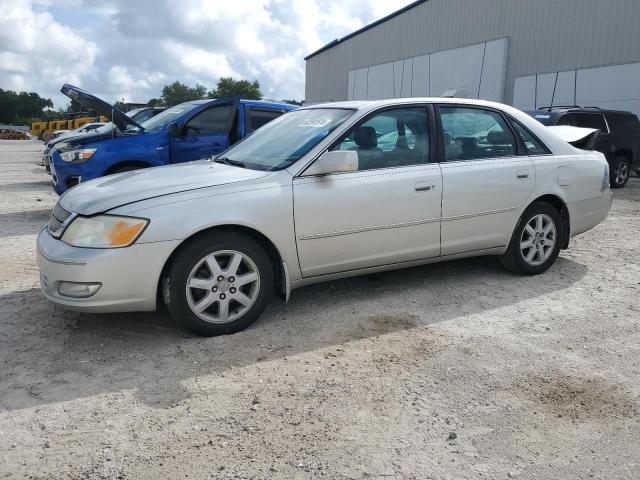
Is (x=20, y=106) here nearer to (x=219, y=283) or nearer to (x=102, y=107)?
(x=102, y=107)

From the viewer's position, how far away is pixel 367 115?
14.4 ft

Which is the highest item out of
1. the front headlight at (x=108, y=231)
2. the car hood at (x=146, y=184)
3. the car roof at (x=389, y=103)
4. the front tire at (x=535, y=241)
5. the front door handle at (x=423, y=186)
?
the car roof at (x=389, y=103)

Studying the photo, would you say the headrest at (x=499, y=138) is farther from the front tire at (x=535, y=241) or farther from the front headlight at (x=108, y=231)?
the front headlight at (x=108, y=231)

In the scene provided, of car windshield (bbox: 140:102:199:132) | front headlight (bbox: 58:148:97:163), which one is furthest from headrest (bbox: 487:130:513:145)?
front headlight (bbox: 58:148:97:163)

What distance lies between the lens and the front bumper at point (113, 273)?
3.51 metres

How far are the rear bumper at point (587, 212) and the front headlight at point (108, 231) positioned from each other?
3866 mm

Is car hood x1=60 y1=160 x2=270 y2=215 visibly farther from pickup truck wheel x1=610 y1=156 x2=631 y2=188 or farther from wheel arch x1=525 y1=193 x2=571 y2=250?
pickup truck wheel x1=610 y1=156 x2=631 y2=188

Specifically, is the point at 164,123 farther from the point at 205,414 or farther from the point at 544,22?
the point at 544,22

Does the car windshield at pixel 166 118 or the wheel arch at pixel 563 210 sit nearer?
the wheel arch at pixel 563 210

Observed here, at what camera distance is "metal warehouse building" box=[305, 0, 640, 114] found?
17734 millimetres

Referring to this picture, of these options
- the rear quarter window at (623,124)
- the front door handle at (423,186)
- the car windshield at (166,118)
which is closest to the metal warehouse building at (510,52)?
the rear quarter window at (623,124)

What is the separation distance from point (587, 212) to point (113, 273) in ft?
14.2

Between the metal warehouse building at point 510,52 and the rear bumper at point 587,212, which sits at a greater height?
the metal warehouse building at point 510,52

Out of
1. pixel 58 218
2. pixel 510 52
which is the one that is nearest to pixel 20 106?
pixel 510 52
